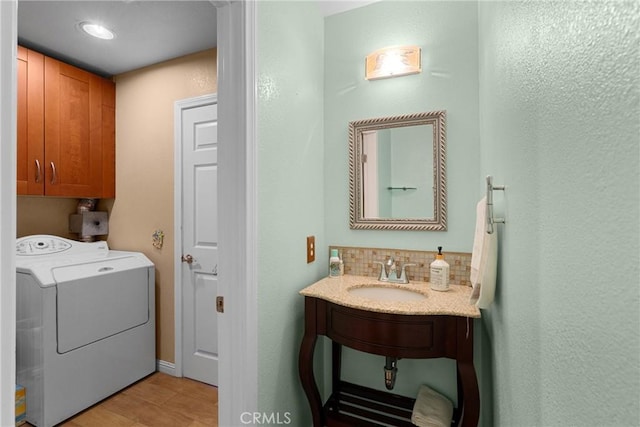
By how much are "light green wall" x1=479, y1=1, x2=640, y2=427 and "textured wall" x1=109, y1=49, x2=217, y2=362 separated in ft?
7.16

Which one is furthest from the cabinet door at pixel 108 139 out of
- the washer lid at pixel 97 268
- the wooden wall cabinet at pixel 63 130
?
the washer lid at pixel 97 268

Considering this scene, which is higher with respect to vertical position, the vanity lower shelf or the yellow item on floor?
the vanity lower shelf

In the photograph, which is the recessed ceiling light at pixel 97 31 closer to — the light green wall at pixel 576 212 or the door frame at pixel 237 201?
the door frame at pixel 237 201

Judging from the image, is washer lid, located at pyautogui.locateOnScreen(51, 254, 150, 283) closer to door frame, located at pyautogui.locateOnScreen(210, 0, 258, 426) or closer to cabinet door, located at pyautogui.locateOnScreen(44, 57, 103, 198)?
cabinet door, located at pyautogui.locateOnScreen(44, 57, 103, 198)

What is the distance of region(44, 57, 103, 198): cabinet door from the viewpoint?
7.06 ft

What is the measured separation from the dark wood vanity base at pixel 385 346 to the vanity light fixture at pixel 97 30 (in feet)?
7.19

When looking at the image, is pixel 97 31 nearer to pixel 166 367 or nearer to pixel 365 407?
pixel 166 367

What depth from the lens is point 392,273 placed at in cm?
165

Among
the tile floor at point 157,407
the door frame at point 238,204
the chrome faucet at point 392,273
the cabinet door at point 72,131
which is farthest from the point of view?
the cabinet door at point 72,131

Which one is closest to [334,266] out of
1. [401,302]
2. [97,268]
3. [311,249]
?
[311,249]

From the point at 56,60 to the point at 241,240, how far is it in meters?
2.30

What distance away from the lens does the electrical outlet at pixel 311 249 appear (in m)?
1.65

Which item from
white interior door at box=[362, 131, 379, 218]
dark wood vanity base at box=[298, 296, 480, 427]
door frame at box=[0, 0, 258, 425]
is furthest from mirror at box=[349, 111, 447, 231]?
door frame at box=[0, 0, 258, 425]

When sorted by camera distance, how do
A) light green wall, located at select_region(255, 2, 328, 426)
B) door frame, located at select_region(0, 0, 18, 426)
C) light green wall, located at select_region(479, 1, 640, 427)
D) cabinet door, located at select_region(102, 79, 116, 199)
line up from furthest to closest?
cabinet door, located at select_region(102, 79, 116, 199)
light green wall, located at select_region(255, 2, 328, 426)
door frame, located at select_region(0, 0, 18, 426)
light green wall, located at select_region(479, 1, 640, 427)
